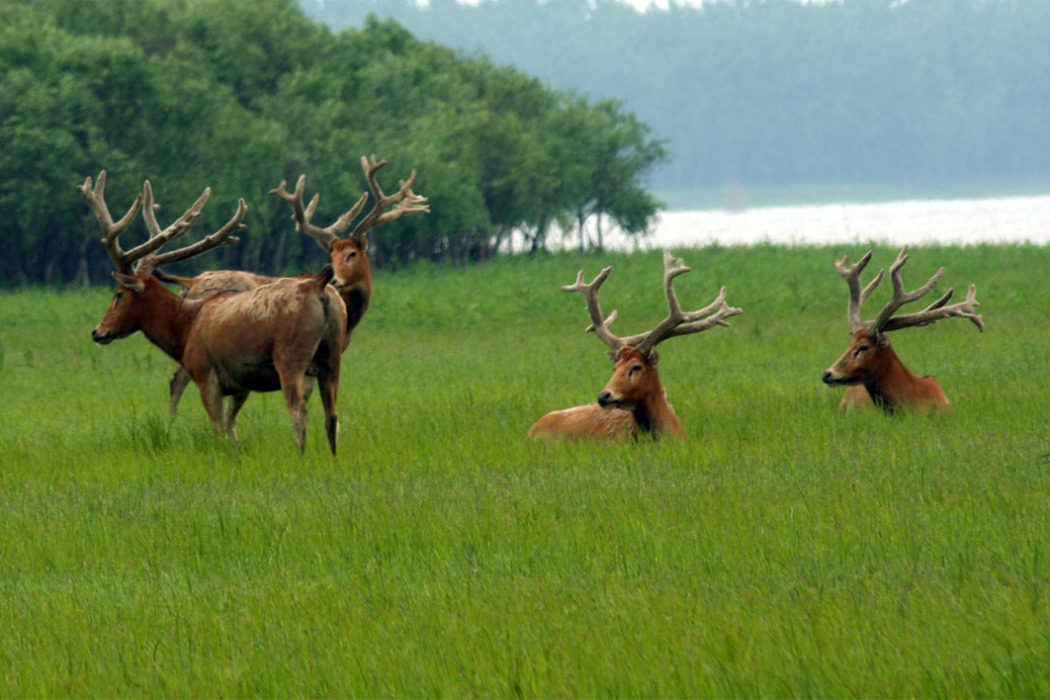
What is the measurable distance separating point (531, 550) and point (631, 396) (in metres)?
3.20

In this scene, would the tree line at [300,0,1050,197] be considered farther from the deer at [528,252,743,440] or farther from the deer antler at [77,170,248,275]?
the deer at [528,252,743,440]

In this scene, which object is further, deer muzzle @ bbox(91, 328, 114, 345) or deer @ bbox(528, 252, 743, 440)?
deer muzzle @ bbox(91, 328, 114, 345)

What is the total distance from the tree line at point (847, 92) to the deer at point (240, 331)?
14842 centimetres

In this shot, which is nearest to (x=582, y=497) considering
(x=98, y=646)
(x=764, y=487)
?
(x=764, y=487)

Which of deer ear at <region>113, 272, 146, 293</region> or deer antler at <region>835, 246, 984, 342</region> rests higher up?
deer ear at <region>113, 272, 146, 293</region>

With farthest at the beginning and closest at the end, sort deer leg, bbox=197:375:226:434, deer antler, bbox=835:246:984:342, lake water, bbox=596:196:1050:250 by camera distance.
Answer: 1. lake water, bbox=596:196:1050:250
2. deer antler, bbox=835:246:984:342
3. deer leg, bbox=197:375:226:434

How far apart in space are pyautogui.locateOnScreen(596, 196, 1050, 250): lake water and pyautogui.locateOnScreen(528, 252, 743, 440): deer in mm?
56740

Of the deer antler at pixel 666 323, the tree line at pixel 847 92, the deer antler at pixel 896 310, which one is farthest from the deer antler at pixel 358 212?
the tree line at pixel 847 92

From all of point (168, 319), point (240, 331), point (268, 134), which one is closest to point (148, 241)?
point (168, 319)

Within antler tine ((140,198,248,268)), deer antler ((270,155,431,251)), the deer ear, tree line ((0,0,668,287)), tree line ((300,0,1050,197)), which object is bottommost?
the deer ear

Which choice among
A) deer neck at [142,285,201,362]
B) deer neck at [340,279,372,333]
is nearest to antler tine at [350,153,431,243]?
deer neck at [340,279,372,333]

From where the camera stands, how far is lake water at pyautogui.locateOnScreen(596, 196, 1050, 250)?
8525 cm

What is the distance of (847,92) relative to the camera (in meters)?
170

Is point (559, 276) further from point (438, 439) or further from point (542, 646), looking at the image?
point (542, 646)
